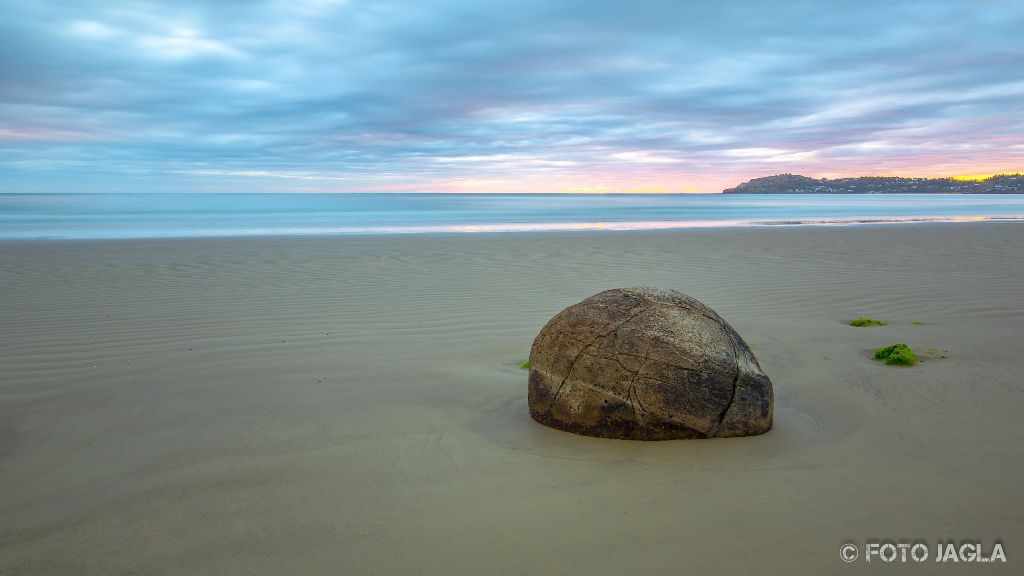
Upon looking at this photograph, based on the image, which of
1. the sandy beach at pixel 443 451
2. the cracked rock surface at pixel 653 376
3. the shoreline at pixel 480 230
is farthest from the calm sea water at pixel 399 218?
the cracked rock surface at pixel 653 376

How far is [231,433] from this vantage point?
3.87m

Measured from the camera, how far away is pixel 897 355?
509cm

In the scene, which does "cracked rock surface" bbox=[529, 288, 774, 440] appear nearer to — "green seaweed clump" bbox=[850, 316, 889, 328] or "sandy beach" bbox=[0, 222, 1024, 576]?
"sandy beach" bbox=[0, 222, 1024, 576]

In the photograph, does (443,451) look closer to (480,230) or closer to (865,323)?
(865,323)

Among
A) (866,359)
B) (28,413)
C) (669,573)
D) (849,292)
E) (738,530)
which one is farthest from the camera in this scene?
(849,292)

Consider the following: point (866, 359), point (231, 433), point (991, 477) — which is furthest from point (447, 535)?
point (866, 359)

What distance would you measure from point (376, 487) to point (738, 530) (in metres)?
1.65

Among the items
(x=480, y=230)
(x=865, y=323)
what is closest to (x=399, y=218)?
(x=480, y=230)

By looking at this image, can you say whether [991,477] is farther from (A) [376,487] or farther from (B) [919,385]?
(A) [376,487]

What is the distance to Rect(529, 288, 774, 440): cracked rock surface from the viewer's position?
3564 millimetres

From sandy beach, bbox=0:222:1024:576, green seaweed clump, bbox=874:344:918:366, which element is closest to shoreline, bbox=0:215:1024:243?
sandy beach, bbox=0:222:1024:576

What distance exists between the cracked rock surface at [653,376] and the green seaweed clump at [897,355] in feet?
6.47

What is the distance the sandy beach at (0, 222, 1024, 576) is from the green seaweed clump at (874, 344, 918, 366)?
11cm

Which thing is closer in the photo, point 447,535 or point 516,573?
point 516,573
